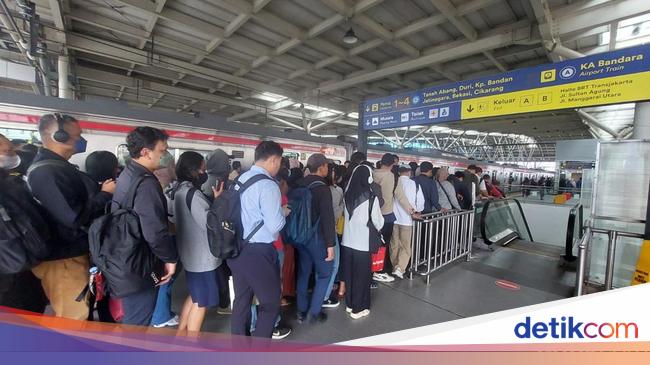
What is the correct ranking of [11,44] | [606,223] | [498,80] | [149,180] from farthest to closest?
[11,44] → [498,80] → [606,223] → [149,180]

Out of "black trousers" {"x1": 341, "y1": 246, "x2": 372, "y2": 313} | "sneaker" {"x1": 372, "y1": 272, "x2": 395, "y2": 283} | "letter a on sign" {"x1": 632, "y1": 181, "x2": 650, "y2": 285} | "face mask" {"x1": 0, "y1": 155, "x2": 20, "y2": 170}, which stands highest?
"face mask" {"x1": 0, "y1": 155, "x2": 20, "y2": 170}

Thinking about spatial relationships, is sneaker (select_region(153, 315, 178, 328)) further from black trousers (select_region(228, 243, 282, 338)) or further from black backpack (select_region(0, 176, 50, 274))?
black backpack (select_region(0, 176, 50, 274))

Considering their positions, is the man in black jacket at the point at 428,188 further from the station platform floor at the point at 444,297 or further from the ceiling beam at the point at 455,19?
the ceiling beam at the point at 455,19

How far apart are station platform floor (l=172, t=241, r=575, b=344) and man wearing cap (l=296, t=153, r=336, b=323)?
0.18 meters

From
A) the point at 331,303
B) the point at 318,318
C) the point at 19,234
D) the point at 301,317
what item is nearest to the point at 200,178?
the point at 19,234

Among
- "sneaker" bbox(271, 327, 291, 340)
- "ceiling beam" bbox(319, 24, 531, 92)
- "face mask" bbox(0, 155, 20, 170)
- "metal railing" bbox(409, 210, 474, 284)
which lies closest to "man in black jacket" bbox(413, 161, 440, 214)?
"metal railing" bbox(409, 210, 474, 284)

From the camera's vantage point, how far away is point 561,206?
10406 millimetres

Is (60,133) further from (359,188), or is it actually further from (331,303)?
(331,303)

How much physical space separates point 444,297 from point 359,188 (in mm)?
1884

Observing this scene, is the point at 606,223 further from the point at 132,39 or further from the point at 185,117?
the point at 132,39

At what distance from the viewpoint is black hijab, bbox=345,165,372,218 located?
112 inches

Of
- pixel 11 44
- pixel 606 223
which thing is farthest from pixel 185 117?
pixel 606 223

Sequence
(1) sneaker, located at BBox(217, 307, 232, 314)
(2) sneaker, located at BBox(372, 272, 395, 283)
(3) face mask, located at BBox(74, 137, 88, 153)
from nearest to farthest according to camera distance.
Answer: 1. (3) face mask, located at BBox(74, 137, 88, 153)
2. (1) sneaker, located at BBox(217, 307, 232, 314)
3. (2) sneaker, located at BBox(372, 272, 395, 283)

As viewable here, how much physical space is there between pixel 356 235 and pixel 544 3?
509 centimetres
